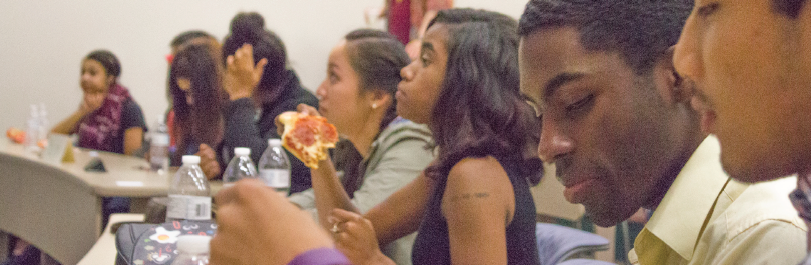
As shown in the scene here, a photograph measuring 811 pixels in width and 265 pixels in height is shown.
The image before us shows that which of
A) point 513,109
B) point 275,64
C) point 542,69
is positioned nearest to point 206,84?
point 275,64

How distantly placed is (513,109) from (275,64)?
162 centimetres

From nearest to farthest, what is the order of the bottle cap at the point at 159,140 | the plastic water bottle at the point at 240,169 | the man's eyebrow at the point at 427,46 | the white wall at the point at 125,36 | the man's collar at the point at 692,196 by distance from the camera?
the man's collar at the point at 692,196
the man's eyebrow at the point at 427,46
the plastic water bottle at the point at 240,169
the bottle cap at the point at 159,140
the white wall at the point at 125,36

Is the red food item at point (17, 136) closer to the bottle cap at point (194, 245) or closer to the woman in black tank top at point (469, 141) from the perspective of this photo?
the woman in black tank top at point (469, 141)

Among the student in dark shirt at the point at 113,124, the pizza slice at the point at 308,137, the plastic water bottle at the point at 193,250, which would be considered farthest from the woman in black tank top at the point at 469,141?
the student in dark shirt at the point at 113,124

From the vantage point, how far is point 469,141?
133 centimetres

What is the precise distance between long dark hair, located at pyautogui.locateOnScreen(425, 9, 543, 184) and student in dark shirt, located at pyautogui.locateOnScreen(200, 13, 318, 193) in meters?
1.23

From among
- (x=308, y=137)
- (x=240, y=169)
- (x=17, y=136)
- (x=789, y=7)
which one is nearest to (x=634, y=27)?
(x=789, y=7)

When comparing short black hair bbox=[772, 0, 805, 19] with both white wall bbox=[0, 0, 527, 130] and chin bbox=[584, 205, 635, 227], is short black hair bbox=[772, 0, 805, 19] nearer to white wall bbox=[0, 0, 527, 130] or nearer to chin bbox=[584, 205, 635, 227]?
chin bbox=[584, 205, 635, 227]

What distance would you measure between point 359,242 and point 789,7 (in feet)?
3.42

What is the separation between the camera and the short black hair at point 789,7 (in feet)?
1.32

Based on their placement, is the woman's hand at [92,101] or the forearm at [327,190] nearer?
the forearm at [327,190]

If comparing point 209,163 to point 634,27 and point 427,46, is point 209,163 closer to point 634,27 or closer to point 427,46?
point 427,46

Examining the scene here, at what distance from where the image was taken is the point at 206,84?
3.00 meters

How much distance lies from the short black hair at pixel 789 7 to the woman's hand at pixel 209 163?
2493 mm
